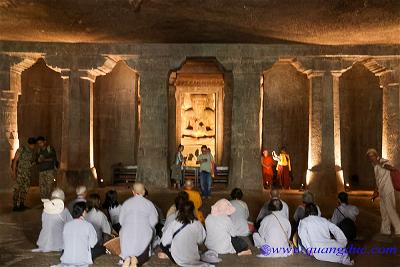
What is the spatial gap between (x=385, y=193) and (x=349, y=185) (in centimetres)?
914

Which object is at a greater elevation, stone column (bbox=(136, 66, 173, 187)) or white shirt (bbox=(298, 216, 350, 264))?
stone column (bbox=(136, 66, 173, 187))

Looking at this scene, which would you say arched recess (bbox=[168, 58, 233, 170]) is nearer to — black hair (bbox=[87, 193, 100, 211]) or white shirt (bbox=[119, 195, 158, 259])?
black hair (bbox=[87, 193, 100, 211])

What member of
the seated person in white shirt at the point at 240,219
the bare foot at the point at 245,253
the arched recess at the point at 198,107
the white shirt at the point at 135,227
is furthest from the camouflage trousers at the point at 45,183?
the arched recess at the point at 198,107

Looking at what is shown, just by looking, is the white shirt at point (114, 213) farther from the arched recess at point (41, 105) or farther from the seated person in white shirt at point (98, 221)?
the arched recess at point (41, 105)

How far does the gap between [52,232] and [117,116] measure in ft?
37.4

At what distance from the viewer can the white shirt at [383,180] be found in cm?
833

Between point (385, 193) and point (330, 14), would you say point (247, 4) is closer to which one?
point (330, 14)

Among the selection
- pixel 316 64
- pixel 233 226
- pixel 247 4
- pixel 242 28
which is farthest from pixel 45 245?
pixel 316 64

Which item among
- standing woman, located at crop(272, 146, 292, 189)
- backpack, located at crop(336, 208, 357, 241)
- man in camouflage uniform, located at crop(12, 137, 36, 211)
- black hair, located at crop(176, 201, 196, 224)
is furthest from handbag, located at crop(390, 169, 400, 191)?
man in camouflage uniform, located at crop(12, 137, 36, 211)

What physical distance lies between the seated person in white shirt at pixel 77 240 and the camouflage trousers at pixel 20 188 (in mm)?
5100

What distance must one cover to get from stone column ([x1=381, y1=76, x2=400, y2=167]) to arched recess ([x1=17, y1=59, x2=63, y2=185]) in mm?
12543

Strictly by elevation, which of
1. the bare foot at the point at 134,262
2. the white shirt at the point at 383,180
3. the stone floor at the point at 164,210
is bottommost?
the stone floor at the point at 164,210

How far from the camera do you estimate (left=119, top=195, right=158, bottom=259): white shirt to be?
6.33m

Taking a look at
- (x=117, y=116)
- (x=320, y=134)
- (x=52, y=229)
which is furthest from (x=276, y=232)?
(x=117, y=116)
